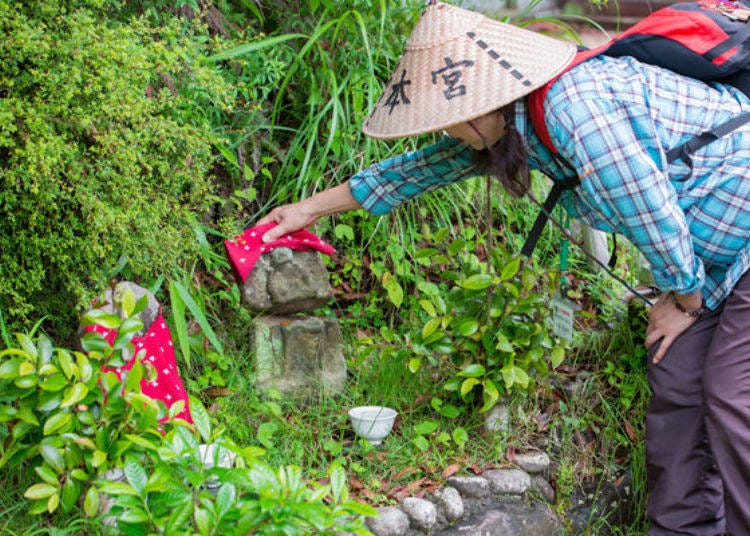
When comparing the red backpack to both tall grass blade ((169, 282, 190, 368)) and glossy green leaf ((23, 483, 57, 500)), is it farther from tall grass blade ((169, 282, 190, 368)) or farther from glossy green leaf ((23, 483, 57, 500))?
glossy green leaf ((23, 483, 57, 500))

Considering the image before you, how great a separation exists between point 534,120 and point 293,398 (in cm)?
136

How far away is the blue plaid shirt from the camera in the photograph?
218cm

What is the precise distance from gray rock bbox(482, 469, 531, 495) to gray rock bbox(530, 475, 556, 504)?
49 mm

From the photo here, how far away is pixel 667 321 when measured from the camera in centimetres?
271

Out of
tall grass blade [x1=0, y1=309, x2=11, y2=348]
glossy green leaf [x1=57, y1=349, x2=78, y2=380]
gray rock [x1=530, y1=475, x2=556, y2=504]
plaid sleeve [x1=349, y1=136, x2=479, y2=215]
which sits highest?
plaid sleeve [x1=349, y1=136, x2=479, y2=215]

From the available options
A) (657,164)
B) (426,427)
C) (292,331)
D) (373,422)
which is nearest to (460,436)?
(426,427)

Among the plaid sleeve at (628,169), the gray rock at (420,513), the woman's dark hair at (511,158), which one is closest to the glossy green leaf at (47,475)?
the gray rock at (420,513)

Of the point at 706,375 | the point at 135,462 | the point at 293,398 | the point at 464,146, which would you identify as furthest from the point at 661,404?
the point at 135,462

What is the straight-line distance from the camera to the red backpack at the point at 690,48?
2.32m

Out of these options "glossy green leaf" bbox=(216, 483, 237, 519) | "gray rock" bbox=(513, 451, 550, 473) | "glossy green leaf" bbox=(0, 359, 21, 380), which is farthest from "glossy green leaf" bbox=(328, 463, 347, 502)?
"gray rock" bbox=(513, 451, 550, 473)

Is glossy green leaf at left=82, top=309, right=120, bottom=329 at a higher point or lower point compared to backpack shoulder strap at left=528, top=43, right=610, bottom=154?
lower

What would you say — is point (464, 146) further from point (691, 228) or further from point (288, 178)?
point (288, 178)

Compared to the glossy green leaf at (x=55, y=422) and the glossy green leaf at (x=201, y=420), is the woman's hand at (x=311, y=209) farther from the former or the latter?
the glossy green leaf at (x=55, y=422)

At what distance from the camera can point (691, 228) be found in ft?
8.01
